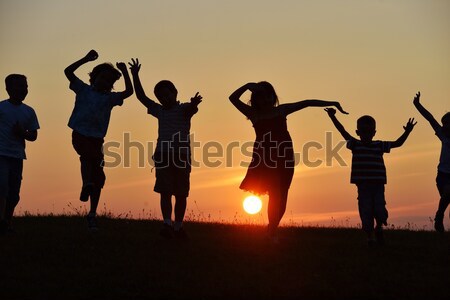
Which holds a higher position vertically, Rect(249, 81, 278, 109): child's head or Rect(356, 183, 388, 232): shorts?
Rect(249, 81, 278, 109): child's head

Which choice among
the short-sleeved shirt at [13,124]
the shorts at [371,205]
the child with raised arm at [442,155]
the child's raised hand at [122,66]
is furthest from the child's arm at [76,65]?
the child with raised arm at [442,155]

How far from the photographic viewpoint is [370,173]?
1387 cm

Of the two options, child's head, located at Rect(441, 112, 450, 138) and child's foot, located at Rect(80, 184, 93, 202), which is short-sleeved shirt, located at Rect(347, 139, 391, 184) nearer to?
child's head, located at Rect(441, 112, 450, 138)

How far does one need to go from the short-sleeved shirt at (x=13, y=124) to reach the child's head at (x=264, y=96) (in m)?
4.02

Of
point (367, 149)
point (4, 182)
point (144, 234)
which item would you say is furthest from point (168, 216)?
point (367, 149)

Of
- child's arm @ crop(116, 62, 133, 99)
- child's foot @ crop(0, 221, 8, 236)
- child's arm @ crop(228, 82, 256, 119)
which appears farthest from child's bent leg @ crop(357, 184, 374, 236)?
child's foot @ crop(0, 221, 8, 236)

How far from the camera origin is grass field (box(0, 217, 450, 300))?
9812mm

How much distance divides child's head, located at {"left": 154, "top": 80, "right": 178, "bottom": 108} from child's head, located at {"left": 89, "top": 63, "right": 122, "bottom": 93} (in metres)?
0.84

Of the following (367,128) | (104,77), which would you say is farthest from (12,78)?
(367,128)

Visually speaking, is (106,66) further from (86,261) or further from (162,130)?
(86,261)

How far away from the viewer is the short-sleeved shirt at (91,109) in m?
13.3

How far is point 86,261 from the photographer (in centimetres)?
1123

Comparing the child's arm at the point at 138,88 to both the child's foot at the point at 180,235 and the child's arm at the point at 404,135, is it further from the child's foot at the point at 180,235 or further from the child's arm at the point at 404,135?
the child's arm at the point at 404,135

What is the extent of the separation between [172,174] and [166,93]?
4.69 feet
